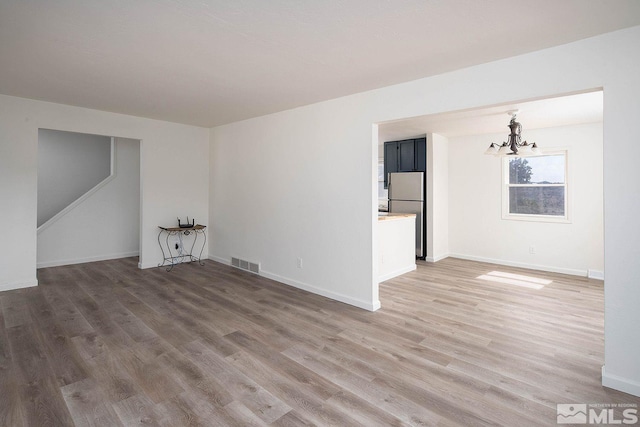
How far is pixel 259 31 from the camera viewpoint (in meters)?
2.28

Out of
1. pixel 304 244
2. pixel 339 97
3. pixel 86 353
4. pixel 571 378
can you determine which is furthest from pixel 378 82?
pixel 86 353

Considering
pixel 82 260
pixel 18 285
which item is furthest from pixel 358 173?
pixel 82 260

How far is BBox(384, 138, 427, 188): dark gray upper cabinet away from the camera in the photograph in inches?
249

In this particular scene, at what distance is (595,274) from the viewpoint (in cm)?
500

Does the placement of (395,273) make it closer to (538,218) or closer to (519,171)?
(538,218)

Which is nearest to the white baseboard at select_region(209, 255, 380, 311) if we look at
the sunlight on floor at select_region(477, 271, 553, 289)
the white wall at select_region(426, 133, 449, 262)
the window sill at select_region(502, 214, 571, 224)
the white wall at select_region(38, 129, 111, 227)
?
the sunlight on floor at select_region(477, 271, 553, 289)

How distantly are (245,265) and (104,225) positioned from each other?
3.04m

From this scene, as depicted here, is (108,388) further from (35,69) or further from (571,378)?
(571,378)

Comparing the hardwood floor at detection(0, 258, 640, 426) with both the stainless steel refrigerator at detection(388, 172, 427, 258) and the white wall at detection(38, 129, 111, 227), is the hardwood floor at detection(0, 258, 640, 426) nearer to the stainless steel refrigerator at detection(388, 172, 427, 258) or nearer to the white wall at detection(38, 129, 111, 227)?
the stainless steel refrigerator at detection(388, 172, 427, 258)

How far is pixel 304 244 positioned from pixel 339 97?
1943mm

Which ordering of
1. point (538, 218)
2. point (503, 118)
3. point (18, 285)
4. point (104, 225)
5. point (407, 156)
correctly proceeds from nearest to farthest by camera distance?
point (18, 285)
point (503, 118)
point (538, 218)
point (104, 225)
point (407, 156)

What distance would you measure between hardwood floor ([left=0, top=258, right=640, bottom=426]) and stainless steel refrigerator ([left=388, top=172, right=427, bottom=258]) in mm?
1976

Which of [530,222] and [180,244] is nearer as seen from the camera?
[530,222]

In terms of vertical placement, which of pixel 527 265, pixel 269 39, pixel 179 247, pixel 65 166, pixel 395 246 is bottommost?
pixel 527 265
